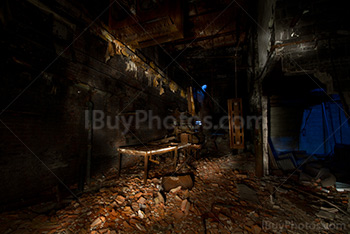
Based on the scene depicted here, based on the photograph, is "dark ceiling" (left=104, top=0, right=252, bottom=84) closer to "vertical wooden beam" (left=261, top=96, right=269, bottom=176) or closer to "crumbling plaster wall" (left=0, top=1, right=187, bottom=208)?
"crumbling plaster wall" (left=0, top=1, right=187, bottom=208)

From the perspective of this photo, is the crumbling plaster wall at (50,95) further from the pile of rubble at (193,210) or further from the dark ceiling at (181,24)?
the dark ceiling at (181,24)

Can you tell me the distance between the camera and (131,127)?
600cm

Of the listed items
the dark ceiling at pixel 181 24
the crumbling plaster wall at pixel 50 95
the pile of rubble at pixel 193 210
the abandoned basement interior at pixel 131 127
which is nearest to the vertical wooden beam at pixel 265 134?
the abandoned basement interior at pixel 131 127

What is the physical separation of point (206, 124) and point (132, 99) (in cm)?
729

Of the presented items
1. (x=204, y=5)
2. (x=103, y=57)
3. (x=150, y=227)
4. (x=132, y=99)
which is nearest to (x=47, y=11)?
(x=103, y=57)

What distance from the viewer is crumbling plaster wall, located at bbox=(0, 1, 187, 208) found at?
267cm

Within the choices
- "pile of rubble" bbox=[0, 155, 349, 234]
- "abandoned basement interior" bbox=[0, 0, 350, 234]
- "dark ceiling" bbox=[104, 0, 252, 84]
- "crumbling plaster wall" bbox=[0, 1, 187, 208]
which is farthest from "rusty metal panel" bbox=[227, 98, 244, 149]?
"crumbling plaster wall" bbox=[0, 1, 187, 208]

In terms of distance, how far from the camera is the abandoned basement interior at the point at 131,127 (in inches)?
103

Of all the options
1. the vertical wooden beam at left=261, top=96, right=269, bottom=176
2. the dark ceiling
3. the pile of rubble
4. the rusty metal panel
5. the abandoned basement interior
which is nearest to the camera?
the pile of rubble

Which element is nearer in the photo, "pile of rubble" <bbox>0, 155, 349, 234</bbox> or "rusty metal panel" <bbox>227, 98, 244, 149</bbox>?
"pile of rubble" <bbox>0, 155, 349, 234</bbox>

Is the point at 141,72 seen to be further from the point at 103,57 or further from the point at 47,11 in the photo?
the point at 47,11

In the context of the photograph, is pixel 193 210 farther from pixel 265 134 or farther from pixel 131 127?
pixel 131 127

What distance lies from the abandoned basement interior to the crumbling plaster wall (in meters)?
0.02

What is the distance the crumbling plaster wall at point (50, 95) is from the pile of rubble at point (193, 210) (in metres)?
0.74
